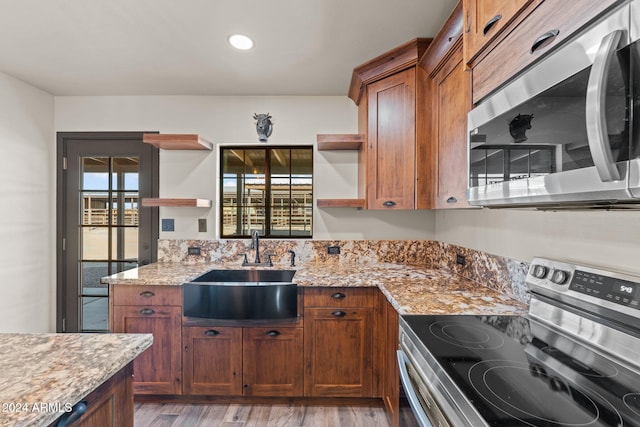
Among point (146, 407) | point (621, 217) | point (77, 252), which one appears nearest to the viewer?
point (621, 217)

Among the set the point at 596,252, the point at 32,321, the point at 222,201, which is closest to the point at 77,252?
the point at 32,321

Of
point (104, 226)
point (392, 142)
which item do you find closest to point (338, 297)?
point (392, 142)

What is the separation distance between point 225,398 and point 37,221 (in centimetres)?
226

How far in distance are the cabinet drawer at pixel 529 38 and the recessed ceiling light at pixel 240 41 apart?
1352mm

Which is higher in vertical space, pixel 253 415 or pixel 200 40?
pixel 200 40

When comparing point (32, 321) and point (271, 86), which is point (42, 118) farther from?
point (271, 86)

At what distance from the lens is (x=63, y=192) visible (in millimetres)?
2820

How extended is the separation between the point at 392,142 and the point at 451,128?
0.51 meters

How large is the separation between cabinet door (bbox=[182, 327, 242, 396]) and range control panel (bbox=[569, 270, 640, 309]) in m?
1.84

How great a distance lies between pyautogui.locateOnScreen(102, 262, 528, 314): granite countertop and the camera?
4.81 feet

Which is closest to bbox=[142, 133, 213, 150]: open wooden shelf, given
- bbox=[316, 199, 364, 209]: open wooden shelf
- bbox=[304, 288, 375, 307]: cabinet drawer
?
bbox=[316, 199, 364, 209]: open wooden shelf

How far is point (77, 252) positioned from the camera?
111 inches

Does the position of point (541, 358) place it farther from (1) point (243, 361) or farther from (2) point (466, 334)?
(1) point (243, 361)

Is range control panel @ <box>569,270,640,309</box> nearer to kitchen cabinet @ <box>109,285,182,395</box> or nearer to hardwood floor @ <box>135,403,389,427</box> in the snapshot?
hardwood floor @ <box>135,403,389,427</box>
